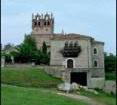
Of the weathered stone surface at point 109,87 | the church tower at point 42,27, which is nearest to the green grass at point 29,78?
the weathered stone surface at point 109,87

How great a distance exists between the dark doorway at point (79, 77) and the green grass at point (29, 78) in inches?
102

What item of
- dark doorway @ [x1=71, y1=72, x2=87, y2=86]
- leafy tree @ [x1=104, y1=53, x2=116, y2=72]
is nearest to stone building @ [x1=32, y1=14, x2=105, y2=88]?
dark doorway @ [x1=71, y1=72, x2=87, y2=86]

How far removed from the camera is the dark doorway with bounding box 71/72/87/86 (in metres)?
45.5

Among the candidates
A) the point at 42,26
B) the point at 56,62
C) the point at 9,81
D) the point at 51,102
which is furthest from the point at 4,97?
the point at 42,26

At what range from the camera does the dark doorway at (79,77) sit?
149 feet

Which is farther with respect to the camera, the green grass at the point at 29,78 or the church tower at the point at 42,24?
the church tower at the point at 42,24

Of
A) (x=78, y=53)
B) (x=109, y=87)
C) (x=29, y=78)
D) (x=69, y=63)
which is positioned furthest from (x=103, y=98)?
(x=69, y=63)

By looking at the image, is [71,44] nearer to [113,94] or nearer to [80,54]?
[80,54]

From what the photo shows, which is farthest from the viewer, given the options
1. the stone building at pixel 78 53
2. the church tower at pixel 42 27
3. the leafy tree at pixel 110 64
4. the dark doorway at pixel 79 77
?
the church tower at pixel 42 27

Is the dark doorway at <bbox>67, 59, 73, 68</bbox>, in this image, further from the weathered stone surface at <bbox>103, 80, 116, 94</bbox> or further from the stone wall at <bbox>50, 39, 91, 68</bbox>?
the weathered stone surface at <bbox>103, 80, 116, 94</bbox>

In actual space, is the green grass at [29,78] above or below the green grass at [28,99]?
above

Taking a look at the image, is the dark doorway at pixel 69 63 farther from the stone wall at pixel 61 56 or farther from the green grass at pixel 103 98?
the green grass at pixel 103 98

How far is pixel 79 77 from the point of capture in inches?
1815

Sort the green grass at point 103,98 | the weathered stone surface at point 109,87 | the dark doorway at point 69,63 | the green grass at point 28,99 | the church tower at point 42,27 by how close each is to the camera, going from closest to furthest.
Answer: the green grass at point 28,99 < the green grass at point 103,98 < the weathered stone surface at point 109,87 < the dark doorway at point 69,63 < the church tower at point 42,27
